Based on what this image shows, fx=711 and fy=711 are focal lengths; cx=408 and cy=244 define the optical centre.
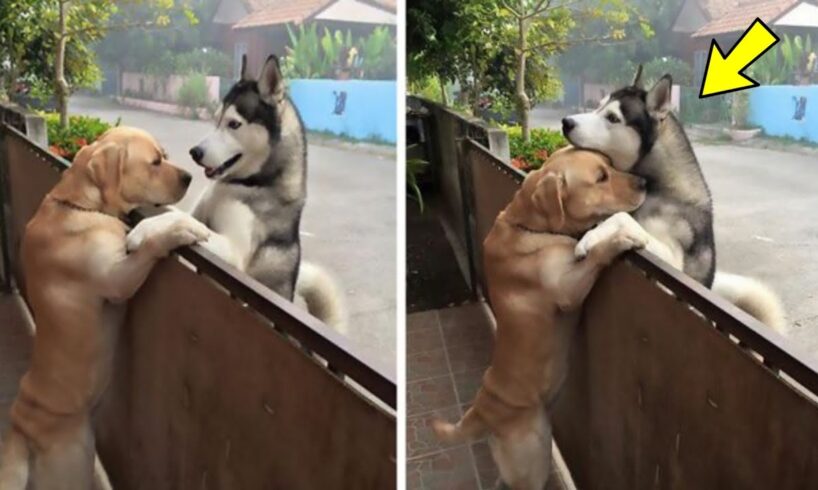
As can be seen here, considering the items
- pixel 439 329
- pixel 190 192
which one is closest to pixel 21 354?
pixel 190 192

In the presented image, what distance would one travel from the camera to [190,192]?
1.55 meters

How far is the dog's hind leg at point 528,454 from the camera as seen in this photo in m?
1.91

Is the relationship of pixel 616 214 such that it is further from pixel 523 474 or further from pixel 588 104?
pixel 523 474

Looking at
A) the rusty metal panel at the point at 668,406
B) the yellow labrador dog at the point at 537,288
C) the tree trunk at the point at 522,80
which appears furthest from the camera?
the tree trunk at the point at 522,80

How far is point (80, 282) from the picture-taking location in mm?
1569

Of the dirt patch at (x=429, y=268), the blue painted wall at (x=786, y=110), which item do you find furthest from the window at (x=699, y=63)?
the dirt patch at (x=429, y=268)

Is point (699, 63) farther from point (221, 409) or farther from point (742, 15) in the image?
point (221, 409)

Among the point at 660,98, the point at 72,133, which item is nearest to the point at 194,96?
the point at 72,133

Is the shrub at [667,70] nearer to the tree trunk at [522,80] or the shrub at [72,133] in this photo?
the tree trunk at [522,80]

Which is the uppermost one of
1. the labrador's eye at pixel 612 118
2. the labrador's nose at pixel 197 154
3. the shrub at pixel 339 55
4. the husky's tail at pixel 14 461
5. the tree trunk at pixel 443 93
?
the shrub at pixel 339 55

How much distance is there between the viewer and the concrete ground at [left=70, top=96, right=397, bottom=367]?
1557 mm

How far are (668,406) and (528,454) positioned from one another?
469mm

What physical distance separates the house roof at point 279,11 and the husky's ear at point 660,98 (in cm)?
74

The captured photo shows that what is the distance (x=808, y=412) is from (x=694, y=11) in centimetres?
85
